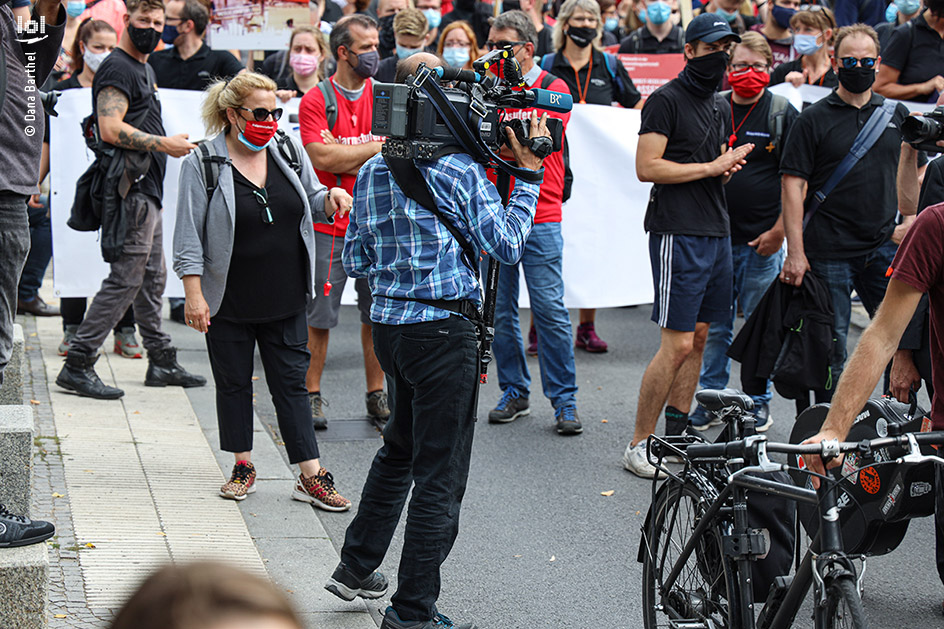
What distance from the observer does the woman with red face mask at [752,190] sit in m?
6.79

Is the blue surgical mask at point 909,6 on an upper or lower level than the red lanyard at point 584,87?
upper

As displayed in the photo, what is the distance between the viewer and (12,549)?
3627 mm

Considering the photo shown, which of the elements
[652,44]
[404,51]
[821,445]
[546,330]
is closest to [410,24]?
[404,51]

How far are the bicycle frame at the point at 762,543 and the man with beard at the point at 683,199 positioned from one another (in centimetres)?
245

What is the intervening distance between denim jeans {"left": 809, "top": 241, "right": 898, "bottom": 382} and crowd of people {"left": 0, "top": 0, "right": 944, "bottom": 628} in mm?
12

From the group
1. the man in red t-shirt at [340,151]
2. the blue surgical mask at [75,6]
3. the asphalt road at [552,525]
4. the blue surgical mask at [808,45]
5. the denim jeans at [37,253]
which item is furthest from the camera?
the blue surgical mask at [75,6]

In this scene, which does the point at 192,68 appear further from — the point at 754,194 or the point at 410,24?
the point at 754,194

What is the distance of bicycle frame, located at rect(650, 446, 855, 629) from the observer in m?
2.89

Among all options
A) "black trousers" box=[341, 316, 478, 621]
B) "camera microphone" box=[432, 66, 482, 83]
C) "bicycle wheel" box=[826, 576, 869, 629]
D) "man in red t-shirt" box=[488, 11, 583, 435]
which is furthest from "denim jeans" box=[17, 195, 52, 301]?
"bicycle wheel" box=[826, 576, 869, 629]

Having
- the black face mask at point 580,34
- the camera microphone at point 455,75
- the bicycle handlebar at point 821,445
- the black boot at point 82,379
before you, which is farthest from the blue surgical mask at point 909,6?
the bicycle handlebar at point 821,445

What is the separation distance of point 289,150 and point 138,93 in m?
2.13

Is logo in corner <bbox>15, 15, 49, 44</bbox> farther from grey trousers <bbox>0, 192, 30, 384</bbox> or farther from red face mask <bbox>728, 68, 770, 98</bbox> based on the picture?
red face mask <bbox>728, 68, 770, 98</bbox>

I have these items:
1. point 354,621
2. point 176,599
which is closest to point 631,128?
point 354,621

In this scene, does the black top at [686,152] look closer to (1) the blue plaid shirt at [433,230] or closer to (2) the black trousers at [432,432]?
(1) the blue plaid shirt at [433,230]
